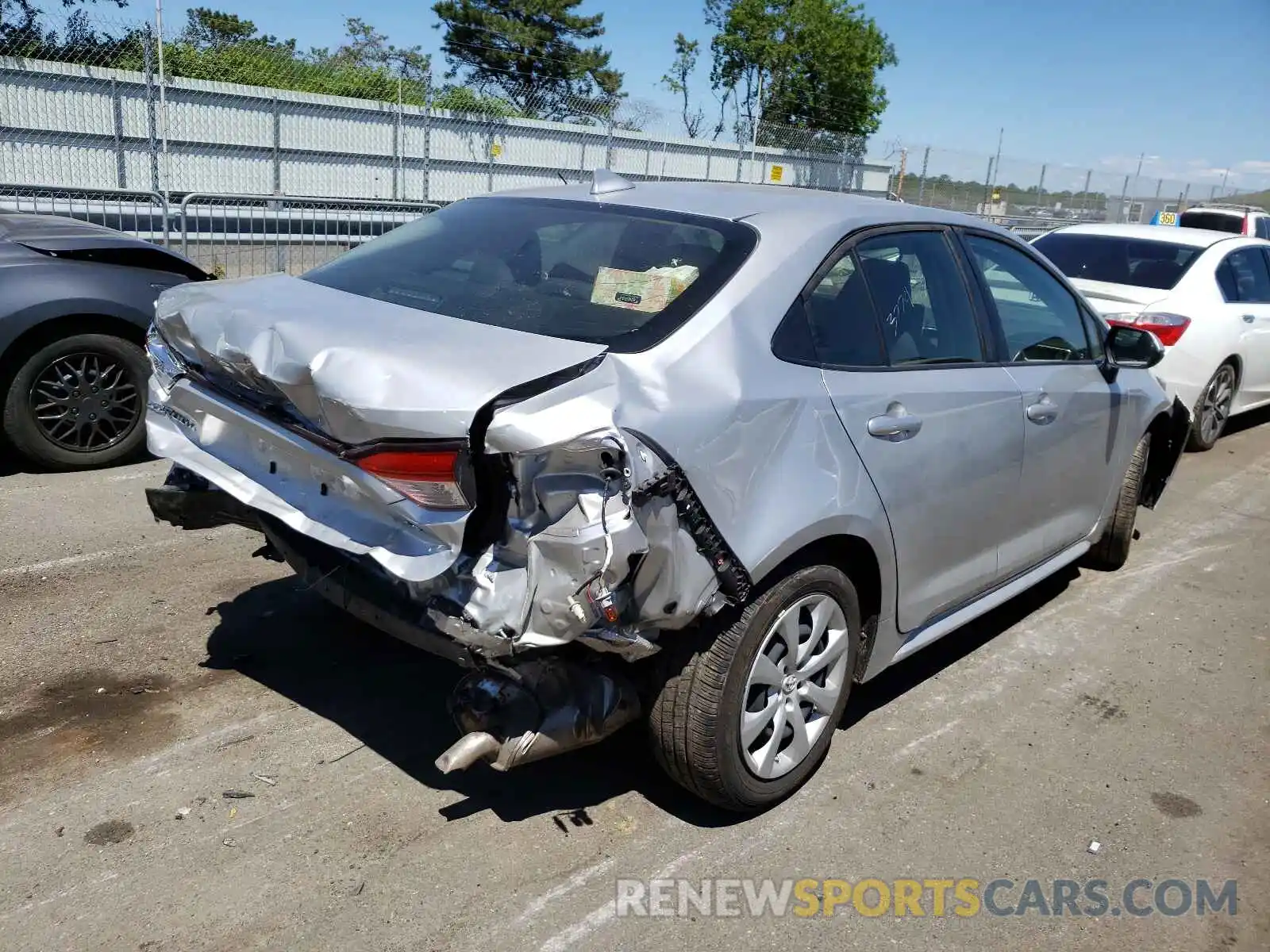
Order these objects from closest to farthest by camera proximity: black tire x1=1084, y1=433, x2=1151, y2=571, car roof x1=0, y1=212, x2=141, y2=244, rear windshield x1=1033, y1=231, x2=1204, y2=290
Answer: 1. black tire x1=1084, y1=433, x2=1151, y2=571
2. car roof x1=0, y1=212, x2=141, y2=244
3. rear windshield x1=1033, y1=231, x2=1204, y2=290

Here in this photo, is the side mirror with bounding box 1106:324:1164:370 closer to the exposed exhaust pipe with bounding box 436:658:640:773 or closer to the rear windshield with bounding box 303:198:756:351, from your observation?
the rear windshield with bounding box 303:198:756:351

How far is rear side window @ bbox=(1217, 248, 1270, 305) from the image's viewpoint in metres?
8.32

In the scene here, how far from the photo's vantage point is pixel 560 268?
11.0ft

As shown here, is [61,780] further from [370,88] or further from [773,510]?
[370,88]

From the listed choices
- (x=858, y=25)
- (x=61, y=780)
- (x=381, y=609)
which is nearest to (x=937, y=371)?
(x=381, y=609)

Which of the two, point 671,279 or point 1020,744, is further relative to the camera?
point 1020,744

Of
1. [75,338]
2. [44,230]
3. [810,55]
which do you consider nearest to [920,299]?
[75,338]

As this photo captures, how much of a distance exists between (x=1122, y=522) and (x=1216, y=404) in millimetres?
3844

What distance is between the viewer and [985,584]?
4023mm

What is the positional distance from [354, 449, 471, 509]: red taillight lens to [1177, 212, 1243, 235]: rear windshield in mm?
17316

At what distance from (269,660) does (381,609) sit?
1.24 metres

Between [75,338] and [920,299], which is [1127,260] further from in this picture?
[75,338]

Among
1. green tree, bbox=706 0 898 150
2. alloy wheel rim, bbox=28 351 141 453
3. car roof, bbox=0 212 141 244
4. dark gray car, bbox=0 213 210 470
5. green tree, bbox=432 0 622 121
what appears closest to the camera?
dark gray car, bbox=0 213 210 470

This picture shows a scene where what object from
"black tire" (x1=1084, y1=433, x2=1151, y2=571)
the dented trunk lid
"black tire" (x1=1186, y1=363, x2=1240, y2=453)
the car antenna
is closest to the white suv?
"black tire" (x1=1186, y1=363, x2=1240, y2=453)
